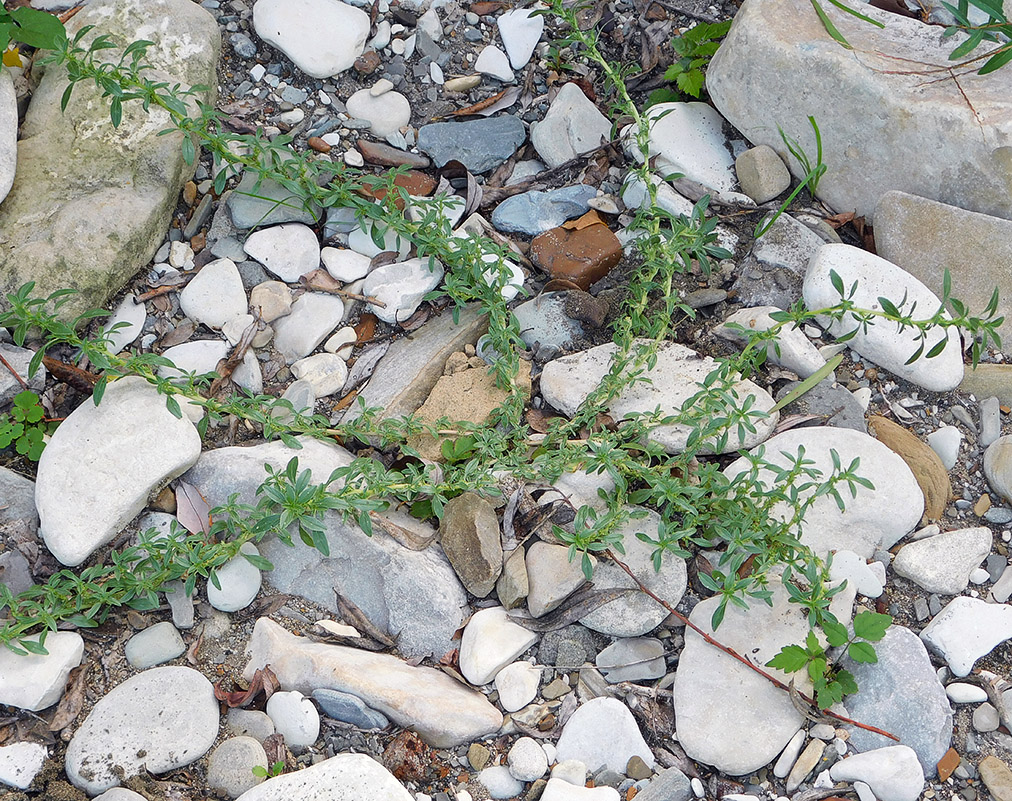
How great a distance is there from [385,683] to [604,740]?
1.97 ft

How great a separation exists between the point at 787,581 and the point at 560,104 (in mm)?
1987

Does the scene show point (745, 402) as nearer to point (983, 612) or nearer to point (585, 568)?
point (585, 568)

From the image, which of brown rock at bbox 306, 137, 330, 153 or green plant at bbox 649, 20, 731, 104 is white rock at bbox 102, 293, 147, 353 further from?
green plant at bbox 649, 20, 731, 104

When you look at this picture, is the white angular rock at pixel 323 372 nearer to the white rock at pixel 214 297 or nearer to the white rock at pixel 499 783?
the white rock at pixel 214 297

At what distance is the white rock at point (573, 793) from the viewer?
2.33 metres

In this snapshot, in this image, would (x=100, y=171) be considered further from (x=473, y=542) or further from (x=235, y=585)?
(x=473, y=542)

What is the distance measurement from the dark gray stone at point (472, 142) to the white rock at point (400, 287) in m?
0.53

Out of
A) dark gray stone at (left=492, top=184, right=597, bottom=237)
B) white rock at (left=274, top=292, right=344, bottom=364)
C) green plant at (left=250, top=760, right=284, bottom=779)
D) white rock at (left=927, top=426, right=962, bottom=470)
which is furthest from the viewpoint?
dark gray stone at (left=492, top=184, right=597, bottom=237)

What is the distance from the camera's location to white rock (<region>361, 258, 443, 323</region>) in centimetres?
318

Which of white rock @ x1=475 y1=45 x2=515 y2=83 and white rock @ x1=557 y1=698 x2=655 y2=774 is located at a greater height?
Answer: white rock @ x1=475 y1=45 x2=515 y2=83

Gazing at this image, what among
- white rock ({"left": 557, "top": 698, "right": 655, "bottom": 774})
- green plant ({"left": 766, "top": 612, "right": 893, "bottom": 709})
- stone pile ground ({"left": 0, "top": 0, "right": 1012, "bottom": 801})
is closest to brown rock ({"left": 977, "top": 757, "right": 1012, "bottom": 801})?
stone pile ground ({"left": 0, "top": 0, "right": 1012, "bottom": 801})

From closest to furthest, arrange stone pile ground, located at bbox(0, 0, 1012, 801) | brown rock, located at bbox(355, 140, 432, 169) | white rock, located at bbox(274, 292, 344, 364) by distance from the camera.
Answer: stone pile ground, located at bbox(0, 0, 1012, 801) → white rock, located at bbox(274, 292, 344, 364) → brown rock, located at bbox(355, 140, 432, 169)

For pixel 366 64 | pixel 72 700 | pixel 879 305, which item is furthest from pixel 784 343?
pixel 72 700

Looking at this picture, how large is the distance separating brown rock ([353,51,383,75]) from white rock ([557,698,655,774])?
2.54 metres
